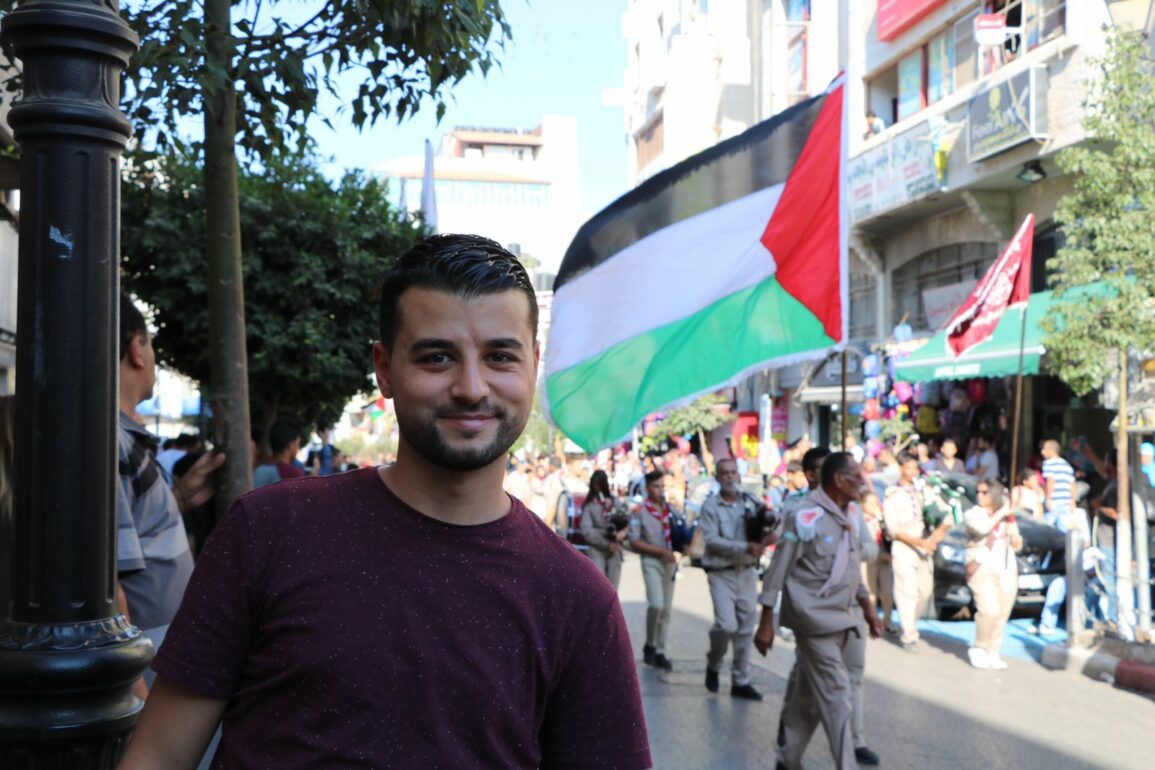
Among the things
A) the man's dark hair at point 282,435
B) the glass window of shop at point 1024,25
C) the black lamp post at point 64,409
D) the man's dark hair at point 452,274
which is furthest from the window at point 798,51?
the man's dark hair at point 452,274

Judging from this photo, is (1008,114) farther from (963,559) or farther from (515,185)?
(515,185)

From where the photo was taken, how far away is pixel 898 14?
2666 cm

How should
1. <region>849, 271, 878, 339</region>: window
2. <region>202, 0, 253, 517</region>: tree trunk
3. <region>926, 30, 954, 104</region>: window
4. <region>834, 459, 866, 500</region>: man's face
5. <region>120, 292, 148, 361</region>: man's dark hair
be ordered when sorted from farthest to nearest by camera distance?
1. <region>849, 271, 878, 339</region>: window
2. <region>926, 30, 954, 104</region>: window
3. <region>834, 459, 866, 500</region>: man's face
4. <region>202, 0, 253, 517</region>: tree trunk
5. <region>120, 292, 148, 361</region>: man's dark hair

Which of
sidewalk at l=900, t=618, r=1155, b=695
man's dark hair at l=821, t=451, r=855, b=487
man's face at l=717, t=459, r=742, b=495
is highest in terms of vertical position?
man's dark hair at l=821, t=451, r=855, b=487

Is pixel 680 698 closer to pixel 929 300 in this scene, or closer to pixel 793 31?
pixel 929 300

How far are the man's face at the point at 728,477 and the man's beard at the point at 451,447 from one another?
30.5 ft

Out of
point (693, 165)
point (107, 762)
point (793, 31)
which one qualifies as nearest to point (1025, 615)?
point (693, 165)

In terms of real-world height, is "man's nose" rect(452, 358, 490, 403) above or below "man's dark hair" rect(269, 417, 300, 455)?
above

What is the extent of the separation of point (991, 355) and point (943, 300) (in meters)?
6.44

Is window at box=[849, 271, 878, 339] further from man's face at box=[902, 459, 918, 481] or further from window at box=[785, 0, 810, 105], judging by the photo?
man's face at box=[902, 459, 918, 481]

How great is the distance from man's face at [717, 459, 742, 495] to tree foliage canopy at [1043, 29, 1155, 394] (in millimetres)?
3668

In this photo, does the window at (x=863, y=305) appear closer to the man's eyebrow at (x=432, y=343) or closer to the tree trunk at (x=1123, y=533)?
the tree trunk at (x=1123, y=533)

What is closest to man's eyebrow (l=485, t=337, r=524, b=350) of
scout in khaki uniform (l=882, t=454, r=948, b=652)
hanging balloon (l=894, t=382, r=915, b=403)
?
scout in khaki uniform (l=882, t=454, r=948, b=652)

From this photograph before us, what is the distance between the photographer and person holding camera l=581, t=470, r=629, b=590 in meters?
13.3
